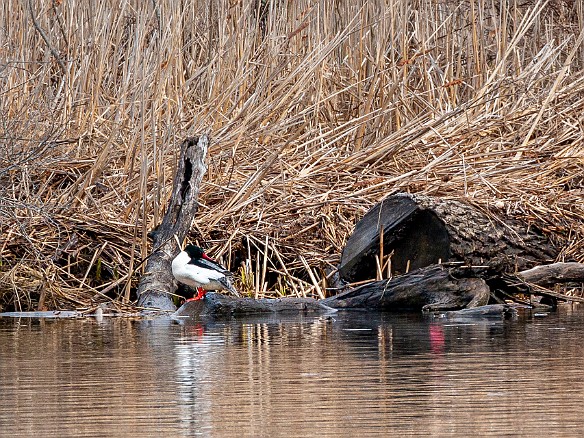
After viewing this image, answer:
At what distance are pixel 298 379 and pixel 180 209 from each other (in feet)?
13.2

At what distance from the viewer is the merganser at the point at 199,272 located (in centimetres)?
773

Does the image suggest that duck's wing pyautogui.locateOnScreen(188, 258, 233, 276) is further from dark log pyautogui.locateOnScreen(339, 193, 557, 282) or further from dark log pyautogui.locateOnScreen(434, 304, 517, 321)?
dark log pyautogui.locateOnScreen(434, 304, 517, 321)

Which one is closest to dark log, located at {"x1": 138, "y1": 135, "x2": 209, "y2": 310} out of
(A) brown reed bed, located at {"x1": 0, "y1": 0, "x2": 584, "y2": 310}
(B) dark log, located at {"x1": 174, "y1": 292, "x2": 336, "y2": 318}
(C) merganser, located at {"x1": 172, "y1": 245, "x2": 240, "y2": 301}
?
(A) brown reed bed, located at {"x1": 0, "y1": 0, "x2": 584, "y2": 310}

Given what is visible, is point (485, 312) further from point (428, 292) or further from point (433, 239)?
point (433, 239)

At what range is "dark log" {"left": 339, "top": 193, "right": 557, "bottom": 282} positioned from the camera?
316 inches

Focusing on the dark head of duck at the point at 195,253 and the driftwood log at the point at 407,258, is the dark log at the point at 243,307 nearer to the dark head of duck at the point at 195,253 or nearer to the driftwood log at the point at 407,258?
the driftwood log at the point at 407,258

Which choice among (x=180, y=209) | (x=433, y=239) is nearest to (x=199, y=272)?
(x=180, y=209)

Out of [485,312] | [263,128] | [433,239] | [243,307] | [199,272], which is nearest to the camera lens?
[485,312]

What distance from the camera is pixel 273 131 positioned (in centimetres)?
979

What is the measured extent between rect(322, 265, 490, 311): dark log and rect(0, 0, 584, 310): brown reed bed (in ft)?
2.77

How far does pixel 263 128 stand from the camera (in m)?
9.80

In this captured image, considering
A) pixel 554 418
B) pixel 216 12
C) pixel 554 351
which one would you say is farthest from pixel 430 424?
pixel 216 12

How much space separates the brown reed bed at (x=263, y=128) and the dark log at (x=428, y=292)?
845 millimetres

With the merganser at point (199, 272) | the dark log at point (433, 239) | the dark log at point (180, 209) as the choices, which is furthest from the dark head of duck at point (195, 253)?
the dark log at point (433, 239)
